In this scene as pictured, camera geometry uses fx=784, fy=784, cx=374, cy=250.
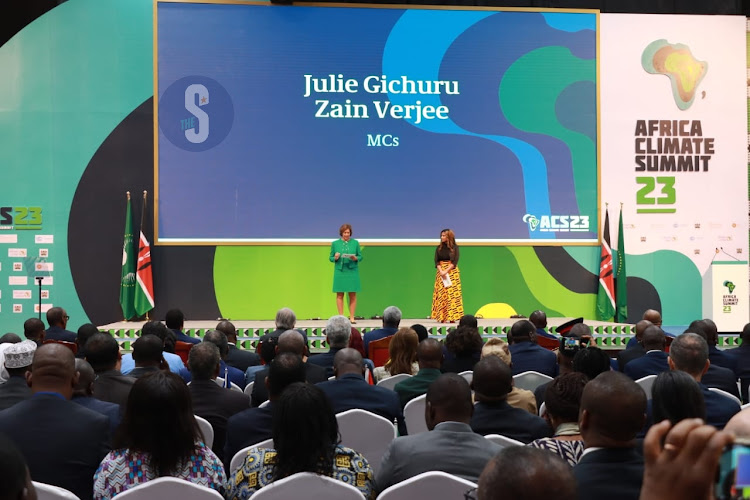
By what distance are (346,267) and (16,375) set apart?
7182mm

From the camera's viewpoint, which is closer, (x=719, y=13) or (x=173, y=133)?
(x=173, y=133)

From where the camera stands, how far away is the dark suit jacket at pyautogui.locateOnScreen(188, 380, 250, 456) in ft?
12.3

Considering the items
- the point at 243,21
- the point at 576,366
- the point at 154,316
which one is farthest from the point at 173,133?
the point at 576,366

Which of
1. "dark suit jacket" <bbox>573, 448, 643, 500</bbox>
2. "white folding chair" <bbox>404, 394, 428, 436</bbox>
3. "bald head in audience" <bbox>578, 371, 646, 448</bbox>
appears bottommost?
"white folding chair" <bbox>404, 394, 428, 436</bbox>

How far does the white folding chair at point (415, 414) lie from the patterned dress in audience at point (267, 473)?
1.43 meters

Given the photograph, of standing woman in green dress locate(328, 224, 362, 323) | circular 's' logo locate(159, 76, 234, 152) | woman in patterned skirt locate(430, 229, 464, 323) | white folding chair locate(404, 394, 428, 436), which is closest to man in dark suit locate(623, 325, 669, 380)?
white folding chair locate(404, 394, 428, 436)

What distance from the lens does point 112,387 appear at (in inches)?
154

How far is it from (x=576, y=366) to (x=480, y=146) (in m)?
8.45

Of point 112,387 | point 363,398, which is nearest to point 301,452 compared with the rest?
point 363,398

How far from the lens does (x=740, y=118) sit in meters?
12.7

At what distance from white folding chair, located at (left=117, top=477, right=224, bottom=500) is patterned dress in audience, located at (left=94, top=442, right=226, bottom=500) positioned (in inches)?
14.9

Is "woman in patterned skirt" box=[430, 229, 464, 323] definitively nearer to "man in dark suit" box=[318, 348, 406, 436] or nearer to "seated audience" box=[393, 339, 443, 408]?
"seated audience" box=[393, 339, 443, 408]

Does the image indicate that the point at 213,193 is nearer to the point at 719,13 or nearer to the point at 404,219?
the point at 404,219

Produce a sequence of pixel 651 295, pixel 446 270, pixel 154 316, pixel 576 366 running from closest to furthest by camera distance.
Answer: pixel 576 366 → pixel 446 270 → pixel 154 316 → pixel 651 295
